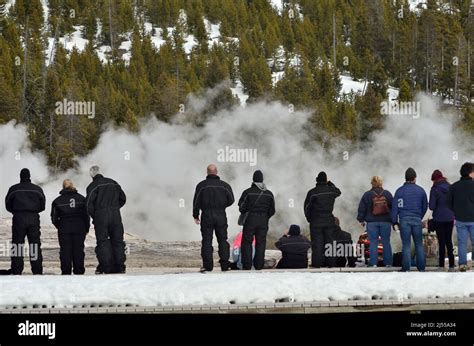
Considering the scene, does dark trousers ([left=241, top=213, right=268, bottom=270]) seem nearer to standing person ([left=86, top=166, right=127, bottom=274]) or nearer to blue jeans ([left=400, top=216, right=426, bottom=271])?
standing person ([left=86, top=166, right=127, bottom=274])

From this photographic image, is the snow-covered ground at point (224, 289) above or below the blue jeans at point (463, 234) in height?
below

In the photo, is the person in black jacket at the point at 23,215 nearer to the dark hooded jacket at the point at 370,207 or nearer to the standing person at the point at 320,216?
the standing person at the point at 320,216

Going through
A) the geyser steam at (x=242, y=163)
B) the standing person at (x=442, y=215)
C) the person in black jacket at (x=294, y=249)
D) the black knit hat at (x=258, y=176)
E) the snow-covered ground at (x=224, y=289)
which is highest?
the geyser steam at (x=242, y=163)

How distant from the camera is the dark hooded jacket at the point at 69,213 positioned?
15.8m

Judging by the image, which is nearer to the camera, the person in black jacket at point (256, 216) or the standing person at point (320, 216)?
the person in black jacket at point (256, 216)

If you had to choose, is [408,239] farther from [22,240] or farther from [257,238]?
[22,240]

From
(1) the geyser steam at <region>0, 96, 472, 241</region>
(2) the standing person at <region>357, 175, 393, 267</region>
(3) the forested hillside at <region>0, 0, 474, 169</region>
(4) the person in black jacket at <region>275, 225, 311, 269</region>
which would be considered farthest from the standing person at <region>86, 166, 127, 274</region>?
(3) the forested hillside at <region>0, 0, 474, 169</region>

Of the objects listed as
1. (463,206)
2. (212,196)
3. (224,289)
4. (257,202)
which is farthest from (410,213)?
(224,289)

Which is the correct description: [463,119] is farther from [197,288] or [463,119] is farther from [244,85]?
[197,288]

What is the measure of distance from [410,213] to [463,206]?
878 mm

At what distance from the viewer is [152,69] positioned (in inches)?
2958

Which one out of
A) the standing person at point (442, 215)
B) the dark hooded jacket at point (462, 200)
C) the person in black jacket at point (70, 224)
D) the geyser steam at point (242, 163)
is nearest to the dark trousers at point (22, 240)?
the person in black jacket at point (70, 224)

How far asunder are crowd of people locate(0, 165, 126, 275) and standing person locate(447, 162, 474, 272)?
520 cm

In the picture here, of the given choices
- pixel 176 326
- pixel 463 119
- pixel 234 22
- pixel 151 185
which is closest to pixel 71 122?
pixel 151 185
